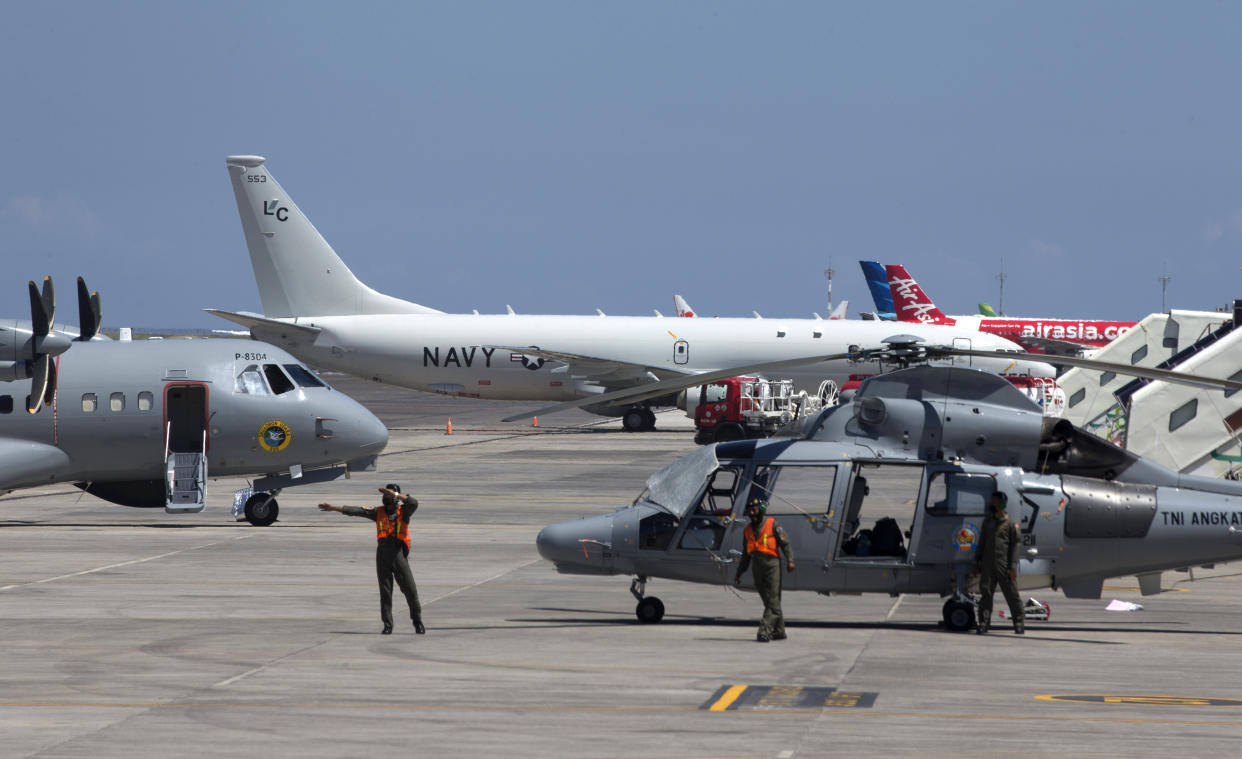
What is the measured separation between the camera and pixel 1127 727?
11.5 metres

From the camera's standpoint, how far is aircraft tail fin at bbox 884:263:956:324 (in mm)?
95938

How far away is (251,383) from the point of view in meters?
26.9

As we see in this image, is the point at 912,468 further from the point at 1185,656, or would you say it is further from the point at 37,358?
the point at 37,358

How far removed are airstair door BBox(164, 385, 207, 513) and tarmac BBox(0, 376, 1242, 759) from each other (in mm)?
1686

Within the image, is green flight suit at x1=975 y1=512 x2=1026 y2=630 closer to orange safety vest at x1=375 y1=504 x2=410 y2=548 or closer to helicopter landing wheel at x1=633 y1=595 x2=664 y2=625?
helicopter landing wheel at x1=633 y1=595 x2=664 y2=625

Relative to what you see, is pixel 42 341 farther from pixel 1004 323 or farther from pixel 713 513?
pixel 1004 323

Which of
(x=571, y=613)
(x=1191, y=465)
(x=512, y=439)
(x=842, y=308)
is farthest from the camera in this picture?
(x=842, y=308)

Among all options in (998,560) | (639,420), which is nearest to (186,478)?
(998,560)

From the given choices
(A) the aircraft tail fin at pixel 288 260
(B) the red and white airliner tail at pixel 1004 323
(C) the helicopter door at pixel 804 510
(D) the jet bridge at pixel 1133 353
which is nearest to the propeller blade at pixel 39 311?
(C) the helicopter door at pixel 804 510

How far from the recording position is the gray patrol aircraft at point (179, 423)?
26.1 metres

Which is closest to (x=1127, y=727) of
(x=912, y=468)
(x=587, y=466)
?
(x=912, y=468)

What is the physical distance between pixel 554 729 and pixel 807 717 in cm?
216

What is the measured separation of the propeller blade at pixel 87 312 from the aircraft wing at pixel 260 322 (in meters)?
26.8

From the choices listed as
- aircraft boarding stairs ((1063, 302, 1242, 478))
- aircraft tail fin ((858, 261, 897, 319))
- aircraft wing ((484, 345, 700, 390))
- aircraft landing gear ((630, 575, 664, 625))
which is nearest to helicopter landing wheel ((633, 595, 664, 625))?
aircraft landing gear ((630, 575, 664, 625))
